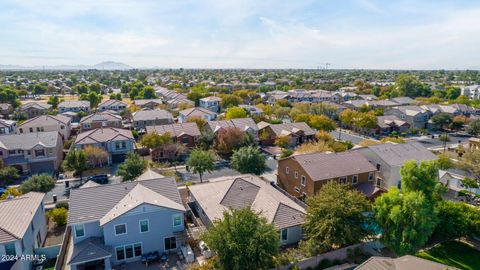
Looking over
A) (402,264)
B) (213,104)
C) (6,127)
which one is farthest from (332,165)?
(213,104)

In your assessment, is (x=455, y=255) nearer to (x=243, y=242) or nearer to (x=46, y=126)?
(x=243, y=242)

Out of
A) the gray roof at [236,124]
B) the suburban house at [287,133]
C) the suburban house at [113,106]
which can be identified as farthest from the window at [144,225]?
the suburban house at [113,106]

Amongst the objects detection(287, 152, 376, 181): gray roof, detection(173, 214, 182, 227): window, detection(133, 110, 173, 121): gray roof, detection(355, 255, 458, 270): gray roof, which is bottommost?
detection(173, 214, 182, 227): window

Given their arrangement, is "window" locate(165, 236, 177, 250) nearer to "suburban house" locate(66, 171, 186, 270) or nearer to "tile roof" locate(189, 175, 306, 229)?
"suburban house" locate(66, 171, 186, 270)

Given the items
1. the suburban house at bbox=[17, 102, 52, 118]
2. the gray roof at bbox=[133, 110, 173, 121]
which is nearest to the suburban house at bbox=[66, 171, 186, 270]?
the gray roof at bbox=[133, 110, 173, 121]

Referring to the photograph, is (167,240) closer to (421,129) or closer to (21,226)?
(21,226)

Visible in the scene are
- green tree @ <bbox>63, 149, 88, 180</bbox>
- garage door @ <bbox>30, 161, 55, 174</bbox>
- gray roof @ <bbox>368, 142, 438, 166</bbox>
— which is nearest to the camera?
gray roof @ <bbox>368, 142, 438, 166</bbox>

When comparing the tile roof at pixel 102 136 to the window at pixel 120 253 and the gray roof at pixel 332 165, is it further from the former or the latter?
the gray roof at pixel 332 165
